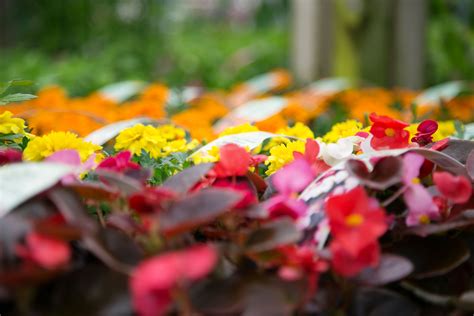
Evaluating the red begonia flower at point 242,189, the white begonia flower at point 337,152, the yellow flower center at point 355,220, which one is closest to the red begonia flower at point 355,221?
the yellow flower center at point 355,220

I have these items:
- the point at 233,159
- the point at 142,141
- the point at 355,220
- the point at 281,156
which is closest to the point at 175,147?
the point at 142,141

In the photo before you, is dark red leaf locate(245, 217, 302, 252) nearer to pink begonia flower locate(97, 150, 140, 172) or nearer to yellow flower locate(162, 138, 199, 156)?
pink begonia flower locate(97, 150, 140, 172)

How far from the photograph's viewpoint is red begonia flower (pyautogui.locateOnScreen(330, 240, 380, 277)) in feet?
2.53

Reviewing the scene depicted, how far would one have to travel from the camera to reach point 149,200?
2.58ft

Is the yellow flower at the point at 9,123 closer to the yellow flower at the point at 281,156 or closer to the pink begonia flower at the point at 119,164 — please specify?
the pink begonia flower at the point at 119,164

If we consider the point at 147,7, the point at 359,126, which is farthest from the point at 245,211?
the point at 147,7

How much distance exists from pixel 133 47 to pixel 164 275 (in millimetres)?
5062

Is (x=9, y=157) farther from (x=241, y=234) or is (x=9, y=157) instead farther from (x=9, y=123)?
(x=241, y=234)

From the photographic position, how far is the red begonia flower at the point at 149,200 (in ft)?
2.59

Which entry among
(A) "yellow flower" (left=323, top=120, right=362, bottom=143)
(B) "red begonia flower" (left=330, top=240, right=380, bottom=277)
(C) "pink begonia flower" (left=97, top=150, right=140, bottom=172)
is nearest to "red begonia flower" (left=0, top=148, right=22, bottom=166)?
(C) "pink begonia flower" (left=97, top=150, right=140, bottom=172)

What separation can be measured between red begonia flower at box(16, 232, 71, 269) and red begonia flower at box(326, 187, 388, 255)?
291 millimetres

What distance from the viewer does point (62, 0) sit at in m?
6.81

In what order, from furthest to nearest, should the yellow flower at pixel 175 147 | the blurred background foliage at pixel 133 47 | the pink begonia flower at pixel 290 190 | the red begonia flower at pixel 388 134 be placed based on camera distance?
the blurred background foliage at pixel 133 47 → the yellow flower at pixel 175 147 → the red begonia flower at pixel 388 134 → the pink begonia flower at pixel 290 190

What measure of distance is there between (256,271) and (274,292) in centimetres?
7
